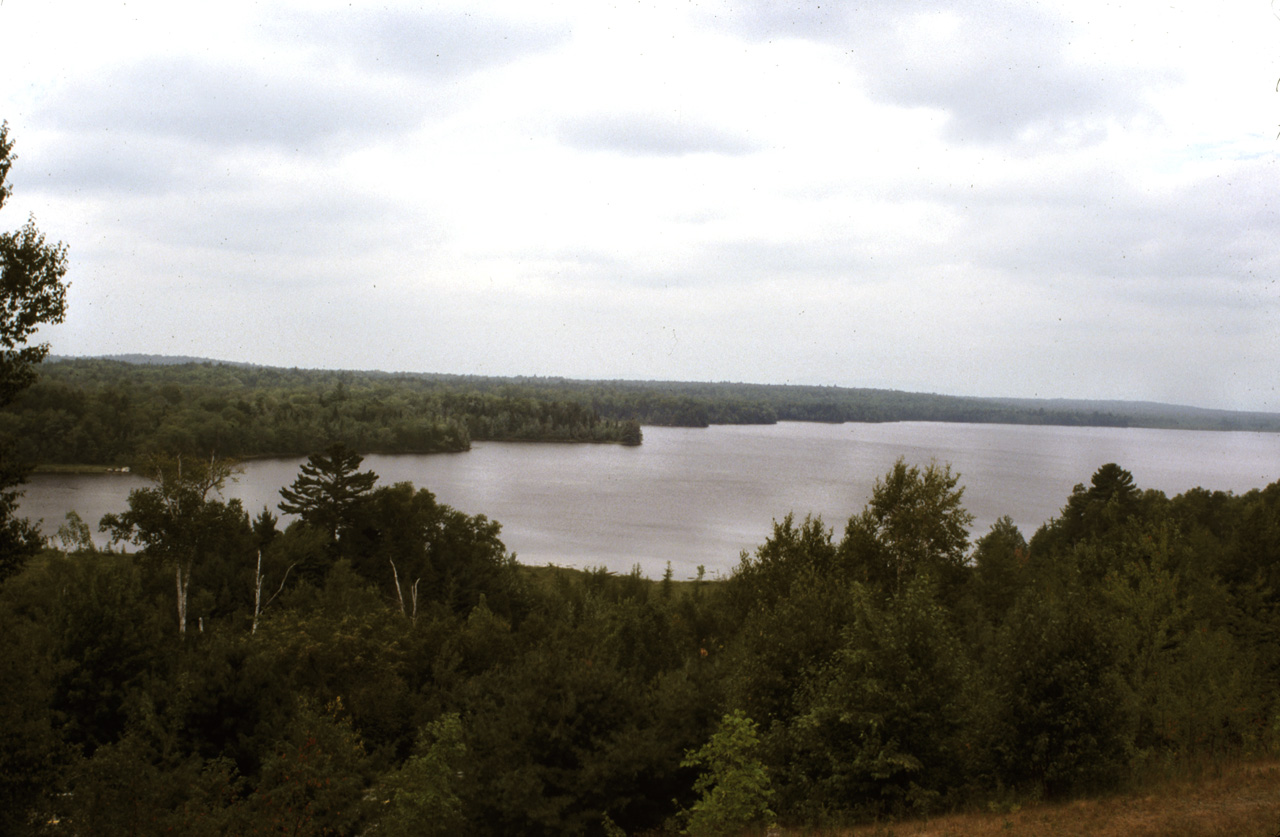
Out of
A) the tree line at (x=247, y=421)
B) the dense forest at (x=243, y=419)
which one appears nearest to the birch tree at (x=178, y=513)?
the dense forest at (x=243, y=419)

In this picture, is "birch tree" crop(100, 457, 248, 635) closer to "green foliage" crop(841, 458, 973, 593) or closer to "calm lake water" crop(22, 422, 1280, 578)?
"calm lake water" crop(22, 422, 1280, 578)

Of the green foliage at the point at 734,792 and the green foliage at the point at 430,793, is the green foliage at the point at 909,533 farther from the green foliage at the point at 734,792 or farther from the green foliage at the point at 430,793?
the green foliage at the point at 430,793

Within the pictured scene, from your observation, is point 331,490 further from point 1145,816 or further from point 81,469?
point 81,469

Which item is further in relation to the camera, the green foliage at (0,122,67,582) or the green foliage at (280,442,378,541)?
the green foliage at (280,442,378,541)

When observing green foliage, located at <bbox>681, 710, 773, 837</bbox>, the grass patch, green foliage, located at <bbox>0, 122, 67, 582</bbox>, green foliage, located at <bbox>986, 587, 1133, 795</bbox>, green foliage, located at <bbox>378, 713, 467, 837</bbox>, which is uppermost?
green foliage, located at <bbox>0, 122, 67, 582</bbox>

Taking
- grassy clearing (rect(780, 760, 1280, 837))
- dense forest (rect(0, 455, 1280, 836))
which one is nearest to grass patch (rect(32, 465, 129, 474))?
dense forest (rect(0, 455, 1280, 836))

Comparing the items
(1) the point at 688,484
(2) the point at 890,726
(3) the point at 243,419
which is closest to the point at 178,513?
(2) the point at 890,726

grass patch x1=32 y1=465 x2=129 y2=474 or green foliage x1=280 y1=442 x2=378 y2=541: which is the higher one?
green foliage x1=280 y1=442 x2=378 y2=541
